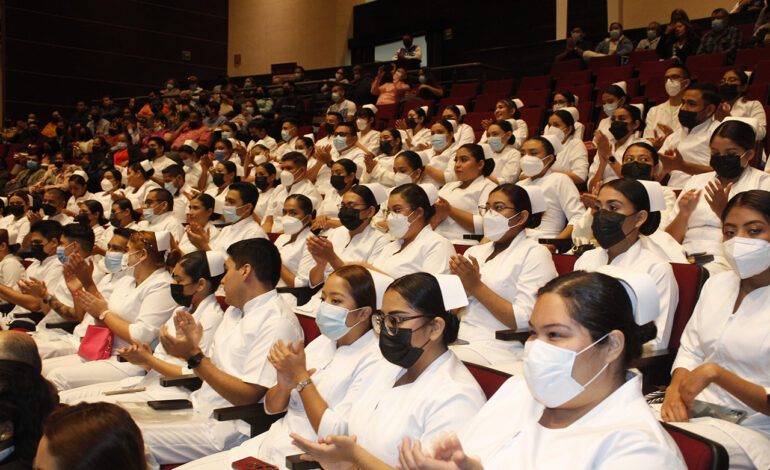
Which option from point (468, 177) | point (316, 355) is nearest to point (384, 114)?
point (468, 177)

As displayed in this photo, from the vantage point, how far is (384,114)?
30.4 ft

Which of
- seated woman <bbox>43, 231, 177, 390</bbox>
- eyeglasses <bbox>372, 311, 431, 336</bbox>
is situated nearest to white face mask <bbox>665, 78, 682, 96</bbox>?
seated woman <bbox>43, 231, 177, 390</bbox>

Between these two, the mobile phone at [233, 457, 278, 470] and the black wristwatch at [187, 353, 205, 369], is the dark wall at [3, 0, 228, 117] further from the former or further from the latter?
the mobile phone at [233, 457, 278, 470]

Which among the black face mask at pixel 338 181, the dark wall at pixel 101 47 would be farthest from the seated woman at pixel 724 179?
the dark wall at pixel 101 47

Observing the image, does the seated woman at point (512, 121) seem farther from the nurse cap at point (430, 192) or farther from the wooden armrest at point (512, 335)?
the wooden armrest at point (512, 335)

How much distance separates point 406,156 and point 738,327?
3.75 m

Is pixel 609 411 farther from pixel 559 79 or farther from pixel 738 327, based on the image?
pixel 559 79

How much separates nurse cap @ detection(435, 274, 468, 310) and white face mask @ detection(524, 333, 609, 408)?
0.58 m

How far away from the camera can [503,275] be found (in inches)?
122

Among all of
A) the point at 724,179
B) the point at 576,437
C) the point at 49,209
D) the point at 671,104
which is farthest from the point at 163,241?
the point at 671,104

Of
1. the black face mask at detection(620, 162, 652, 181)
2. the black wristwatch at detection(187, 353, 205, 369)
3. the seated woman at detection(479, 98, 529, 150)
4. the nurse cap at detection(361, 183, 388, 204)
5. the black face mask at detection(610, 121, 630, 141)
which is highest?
the seated woman at detection(479, 98, 529, 150)

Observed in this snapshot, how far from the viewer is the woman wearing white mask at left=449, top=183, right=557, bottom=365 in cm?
286

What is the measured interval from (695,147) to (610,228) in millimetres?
2483

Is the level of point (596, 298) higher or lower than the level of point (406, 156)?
lower
